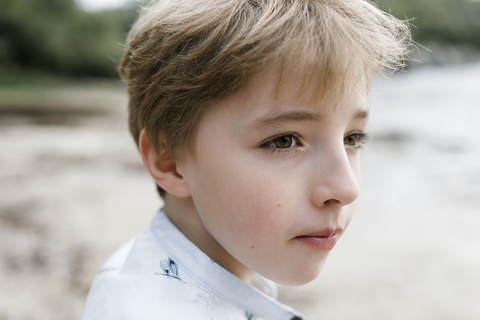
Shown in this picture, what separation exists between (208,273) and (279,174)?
0.37 metres

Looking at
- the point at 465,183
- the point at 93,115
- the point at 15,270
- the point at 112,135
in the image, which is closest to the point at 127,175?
the point at 15,270

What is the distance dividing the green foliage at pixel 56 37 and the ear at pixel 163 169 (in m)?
25.7

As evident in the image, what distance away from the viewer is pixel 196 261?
48.6 inches

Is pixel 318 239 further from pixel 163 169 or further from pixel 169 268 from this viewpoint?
pixel 163 169

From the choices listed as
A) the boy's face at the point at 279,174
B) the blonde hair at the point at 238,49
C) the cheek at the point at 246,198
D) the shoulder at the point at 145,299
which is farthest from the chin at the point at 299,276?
the blonde hair at the point at 238,49

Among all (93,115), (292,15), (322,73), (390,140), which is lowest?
(322,73)

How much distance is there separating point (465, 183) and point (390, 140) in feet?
11.1

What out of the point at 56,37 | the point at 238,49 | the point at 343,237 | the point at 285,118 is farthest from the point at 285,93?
the point at 56,37

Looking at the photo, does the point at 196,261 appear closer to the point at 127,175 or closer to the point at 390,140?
the point at 127,175

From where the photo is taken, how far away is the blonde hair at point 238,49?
1100mm

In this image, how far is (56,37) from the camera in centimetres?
2725

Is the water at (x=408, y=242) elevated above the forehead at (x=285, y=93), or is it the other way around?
the water at (x=408, y=242)

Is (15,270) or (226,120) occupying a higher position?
(226,120)

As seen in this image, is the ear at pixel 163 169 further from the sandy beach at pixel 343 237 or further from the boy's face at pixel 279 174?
the sandy beach at pixel 343 237
